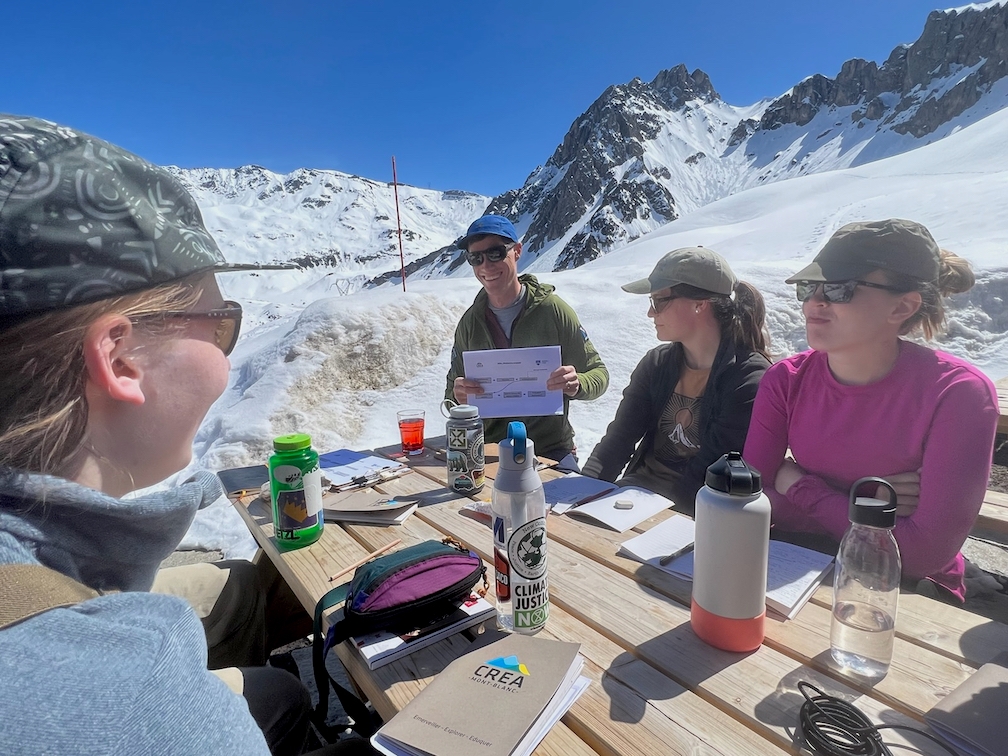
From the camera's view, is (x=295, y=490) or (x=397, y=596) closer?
(x=397, y=596)

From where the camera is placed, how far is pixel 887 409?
196cm

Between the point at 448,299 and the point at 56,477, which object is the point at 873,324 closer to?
the point at 56,477

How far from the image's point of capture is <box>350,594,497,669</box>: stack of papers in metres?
1.18

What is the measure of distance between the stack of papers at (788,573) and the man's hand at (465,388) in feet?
5.14

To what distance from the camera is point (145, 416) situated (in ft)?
3.04

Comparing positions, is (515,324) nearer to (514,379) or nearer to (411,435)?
(514,379)

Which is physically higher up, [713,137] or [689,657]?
[713,137]

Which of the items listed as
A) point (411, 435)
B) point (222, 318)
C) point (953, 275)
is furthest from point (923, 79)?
point (222, 318)

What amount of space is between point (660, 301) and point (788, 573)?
171 centimetres

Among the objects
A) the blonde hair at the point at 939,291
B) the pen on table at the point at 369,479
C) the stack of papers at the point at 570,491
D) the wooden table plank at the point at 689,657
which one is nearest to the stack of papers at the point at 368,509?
the pen on table at the point at 369,479

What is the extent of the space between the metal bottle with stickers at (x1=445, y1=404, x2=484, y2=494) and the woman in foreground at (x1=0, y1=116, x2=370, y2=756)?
3.94 feet

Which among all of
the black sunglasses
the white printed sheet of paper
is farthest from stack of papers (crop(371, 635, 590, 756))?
the black sunglasses

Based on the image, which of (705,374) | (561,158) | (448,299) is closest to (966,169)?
(448,299)

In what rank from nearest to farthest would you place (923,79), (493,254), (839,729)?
(839,729) → (493,254) → (923,79)
